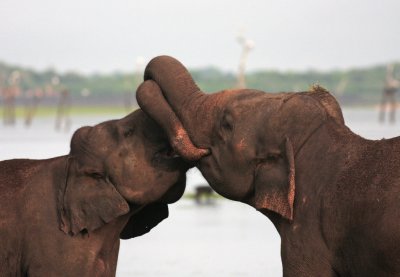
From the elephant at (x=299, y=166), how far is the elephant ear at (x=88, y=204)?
2.25 ft

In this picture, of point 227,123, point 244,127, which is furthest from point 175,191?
point 244,127

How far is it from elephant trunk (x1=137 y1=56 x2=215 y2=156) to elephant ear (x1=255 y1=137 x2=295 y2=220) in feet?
1.76

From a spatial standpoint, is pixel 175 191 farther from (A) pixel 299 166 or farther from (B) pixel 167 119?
(A) pixel 299 166

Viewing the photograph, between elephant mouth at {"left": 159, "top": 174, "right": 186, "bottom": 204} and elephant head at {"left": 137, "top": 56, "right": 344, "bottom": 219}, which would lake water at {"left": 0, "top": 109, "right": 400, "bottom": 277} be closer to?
elephant mouth at {"left": 159, "top": 174, "right": 186, "bottom": 204}

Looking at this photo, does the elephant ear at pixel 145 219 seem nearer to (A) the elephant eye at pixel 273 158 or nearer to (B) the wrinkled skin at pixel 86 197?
(B) the wrinkled skin at pixel 86 197

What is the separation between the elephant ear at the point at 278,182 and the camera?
25.5ft

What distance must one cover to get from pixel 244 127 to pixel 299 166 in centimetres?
48

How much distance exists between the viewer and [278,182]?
791cm

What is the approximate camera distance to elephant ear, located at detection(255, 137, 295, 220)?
7777 millimetres

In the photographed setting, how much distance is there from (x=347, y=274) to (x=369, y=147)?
743 millimetres

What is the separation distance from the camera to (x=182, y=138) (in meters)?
8.35

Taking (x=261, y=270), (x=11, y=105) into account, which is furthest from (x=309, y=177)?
(x=11, y=105)

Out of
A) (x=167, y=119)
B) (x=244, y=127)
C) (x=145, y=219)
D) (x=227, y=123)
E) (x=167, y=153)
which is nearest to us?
(x=244, y=127)

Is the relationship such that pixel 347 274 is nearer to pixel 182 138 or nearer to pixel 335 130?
pixel 335 130
